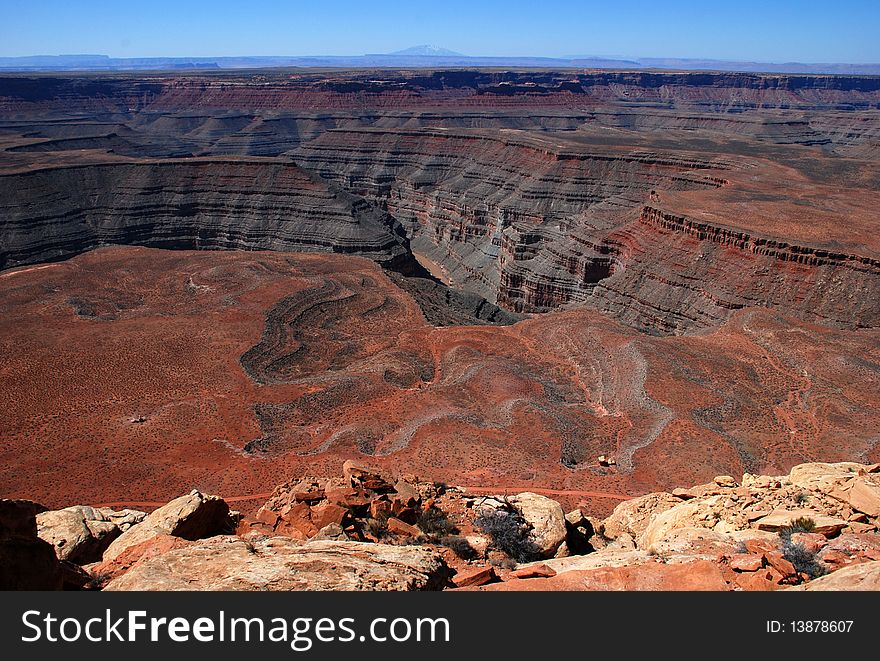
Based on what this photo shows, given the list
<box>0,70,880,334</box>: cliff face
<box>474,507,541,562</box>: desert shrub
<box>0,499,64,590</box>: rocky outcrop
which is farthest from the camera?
<box>0,70,880,334</box>: cliff face

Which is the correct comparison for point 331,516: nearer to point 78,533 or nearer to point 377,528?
point 377,528

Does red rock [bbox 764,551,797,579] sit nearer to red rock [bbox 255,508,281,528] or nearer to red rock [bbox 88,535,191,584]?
red rock [bbox 88,535,191,584]

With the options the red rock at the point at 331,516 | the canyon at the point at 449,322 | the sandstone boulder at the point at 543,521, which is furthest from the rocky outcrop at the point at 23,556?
the canyon at the point at 449,322

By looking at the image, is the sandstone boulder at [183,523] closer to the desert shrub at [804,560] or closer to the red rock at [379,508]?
the red rock at [379,508]

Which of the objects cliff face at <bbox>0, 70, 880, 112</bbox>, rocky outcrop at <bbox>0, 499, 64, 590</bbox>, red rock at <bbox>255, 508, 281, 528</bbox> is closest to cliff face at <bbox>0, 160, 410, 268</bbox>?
red rock at <bbox>255, 508, 281, 528</bbox>

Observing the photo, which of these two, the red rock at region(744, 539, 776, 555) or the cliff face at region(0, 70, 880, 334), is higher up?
the cliff face at region(0, 70, 880, 334)

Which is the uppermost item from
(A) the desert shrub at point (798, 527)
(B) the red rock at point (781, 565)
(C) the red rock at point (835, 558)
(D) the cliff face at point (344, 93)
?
(D) the cliff face at point (344, 93)
